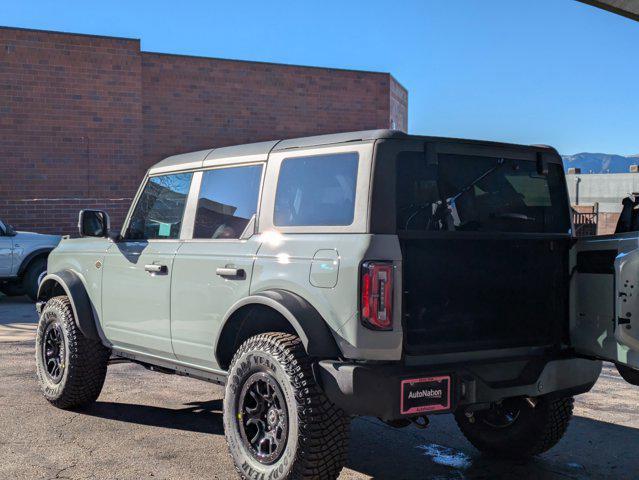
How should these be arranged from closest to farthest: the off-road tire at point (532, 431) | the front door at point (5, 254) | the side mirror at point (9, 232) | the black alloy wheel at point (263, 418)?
the black alloy wheel at point (263, 418) → the off-road tire at point (532, 431) → the front door at point (5, 254) → the side mirror at point (9, 232)

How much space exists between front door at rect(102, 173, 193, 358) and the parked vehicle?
9642mm

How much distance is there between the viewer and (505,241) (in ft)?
14.5

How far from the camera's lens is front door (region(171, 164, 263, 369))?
469 cm

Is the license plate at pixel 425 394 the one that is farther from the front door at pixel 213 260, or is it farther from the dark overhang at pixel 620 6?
the dark overhang at pixel 620 6

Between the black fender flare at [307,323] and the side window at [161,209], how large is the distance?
151cm

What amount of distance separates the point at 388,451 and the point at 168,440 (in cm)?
155

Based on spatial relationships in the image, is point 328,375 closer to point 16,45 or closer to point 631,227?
point 631,227

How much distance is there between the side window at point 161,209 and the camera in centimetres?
550

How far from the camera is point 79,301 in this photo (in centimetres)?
613

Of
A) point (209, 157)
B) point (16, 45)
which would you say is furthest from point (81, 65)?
point (209, 157)


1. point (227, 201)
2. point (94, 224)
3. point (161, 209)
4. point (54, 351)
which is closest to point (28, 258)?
point (54, 351)

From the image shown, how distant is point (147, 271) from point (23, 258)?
10.3 meters

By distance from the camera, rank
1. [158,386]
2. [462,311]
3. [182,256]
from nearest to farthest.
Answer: [462,311] < [182,256] < [158,386]

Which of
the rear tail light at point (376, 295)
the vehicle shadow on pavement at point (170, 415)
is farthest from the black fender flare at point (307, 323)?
the vehicle shadow on pavement at point (170, 415)
